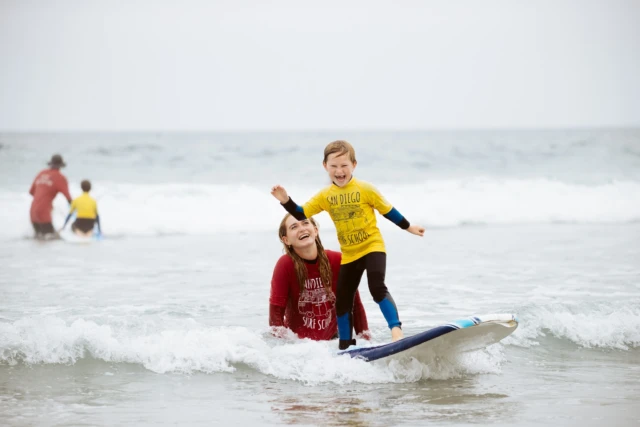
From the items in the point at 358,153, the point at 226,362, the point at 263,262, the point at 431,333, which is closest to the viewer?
the point at 431,333

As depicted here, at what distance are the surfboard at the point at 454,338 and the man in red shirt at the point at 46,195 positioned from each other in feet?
34.3

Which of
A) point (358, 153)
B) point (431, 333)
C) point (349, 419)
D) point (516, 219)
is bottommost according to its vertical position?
point (349, 419)

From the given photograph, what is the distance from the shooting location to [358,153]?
99.6 feet

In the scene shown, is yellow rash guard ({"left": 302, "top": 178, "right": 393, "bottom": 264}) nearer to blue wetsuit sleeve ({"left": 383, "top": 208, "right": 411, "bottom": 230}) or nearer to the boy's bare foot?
blue wetsuit sleeve ({"left": 383, "top": 208, "right": 411, "bottom": 230})

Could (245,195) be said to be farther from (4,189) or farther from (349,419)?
(349,419)

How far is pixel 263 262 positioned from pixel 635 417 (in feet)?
22.2

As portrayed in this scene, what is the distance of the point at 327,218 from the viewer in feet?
54.3

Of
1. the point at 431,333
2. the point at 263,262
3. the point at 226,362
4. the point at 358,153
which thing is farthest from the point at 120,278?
the point at 358,153

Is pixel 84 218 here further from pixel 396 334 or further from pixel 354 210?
pixel 396 334

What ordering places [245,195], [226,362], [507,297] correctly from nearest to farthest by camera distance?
[226,362] < [507,297] < [245,195]

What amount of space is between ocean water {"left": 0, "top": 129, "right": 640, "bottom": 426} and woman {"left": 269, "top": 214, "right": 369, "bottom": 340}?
17 centimetres

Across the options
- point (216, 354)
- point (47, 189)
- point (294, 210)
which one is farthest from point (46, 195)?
point (294, 210)

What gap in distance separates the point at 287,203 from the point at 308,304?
93 cm

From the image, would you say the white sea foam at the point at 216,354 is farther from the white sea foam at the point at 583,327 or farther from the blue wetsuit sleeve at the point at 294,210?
the blue wetsuit sleeve at the point at 294,210
